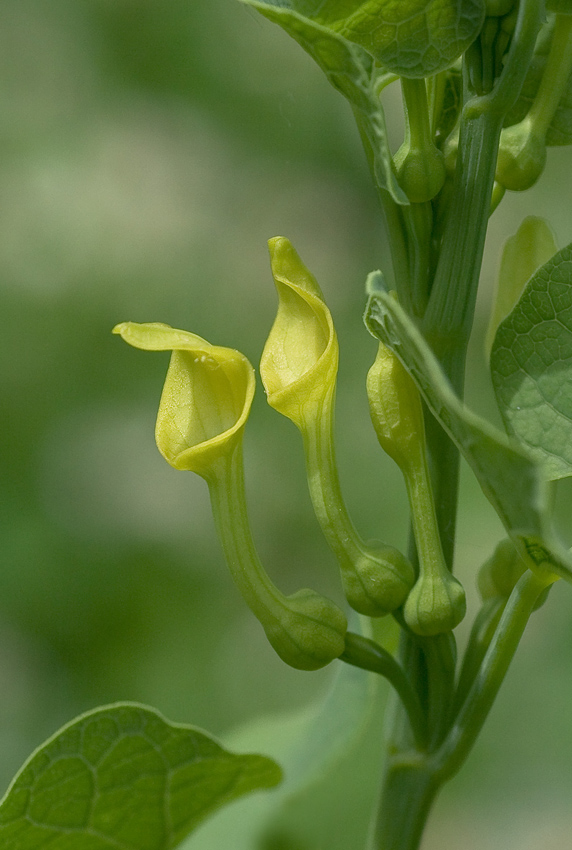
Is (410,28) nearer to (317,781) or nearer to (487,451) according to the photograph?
(487,451)

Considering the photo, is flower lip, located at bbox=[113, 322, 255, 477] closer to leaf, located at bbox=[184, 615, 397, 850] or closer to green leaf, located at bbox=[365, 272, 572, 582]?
green leaf, located at bbox=[365, 272, 572, 582]

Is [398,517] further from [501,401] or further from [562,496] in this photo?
[501,401]

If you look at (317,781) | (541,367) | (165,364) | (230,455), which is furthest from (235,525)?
(165,364)

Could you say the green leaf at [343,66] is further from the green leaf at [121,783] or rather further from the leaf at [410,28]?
the green leaf at [121,783]

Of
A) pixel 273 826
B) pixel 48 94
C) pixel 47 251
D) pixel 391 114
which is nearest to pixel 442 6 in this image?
pixel 273 826

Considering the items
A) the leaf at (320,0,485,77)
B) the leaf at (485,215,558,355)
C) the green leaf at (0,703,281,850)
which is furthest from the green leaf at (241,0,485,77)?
the green leaf at (0,703,281,850)
